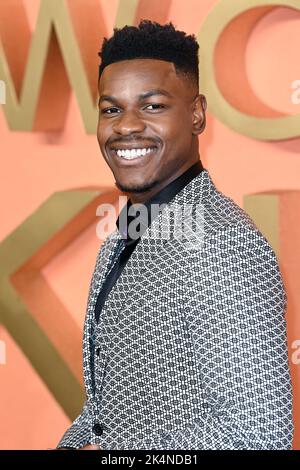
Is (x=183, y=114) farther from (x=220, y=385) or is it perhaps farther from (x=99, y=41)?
(x=99, y=41)

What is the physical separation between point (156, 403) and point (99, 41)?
1504 mm

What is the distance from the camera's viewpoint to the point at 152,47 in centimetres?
143

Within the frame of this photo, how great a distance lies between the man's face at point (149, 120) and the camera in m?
1.40

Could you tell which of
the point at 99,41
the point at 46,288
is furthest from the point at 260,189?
the point at 46,288

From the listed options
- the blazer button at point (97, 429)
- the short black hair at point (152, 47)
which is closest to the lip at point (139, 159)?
the short black hair at point (152, 47)

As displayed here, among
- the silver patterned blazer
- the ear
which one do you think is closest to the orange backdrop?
the ear

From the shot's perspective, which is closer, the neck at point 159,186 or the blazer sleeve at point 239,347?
the blazer sleeve at point 239,347

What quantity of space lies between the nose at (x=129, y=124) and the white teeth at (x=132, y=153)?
32 millimetres

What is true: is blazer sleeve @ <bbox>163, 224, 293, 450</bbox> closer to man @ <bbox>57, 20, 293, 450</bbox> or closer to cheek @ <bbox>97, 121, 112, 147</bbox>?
man @ <bbox>57, 20, 293, 450</bbox>

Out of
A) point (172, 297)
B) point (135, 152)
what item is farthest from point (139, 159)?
point (172, 297)

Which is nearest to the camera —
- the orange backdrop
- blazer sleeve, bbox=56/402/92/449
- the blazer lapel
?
the blazer lapel

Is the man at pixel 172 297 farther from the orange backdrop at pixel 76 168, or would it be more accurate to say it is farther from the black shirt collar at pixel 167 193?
the orange backdrop at pixel 76 168

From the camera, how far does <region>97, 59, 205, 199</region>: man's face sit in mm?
1400

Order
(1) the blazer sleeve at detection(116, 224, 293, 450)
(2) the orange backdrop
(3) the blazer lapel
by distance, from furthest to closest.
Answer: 1. (2) the orange backdrop
2. (3) the blazer lapel
3. (1) the blazer sleeve at detection(116, 224, 293, 450)
